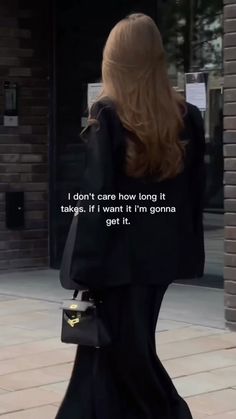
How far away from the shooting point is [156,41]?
3.62m

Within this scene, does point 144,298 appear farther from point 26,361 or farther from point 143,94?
point 26,361

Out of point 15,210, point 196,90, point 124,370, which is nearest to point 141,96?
point 124,370

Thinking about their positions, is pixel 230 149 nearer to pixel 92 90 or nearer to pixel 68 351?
pixel 68 351

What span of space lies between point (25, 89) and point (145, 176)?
6194 millimetres

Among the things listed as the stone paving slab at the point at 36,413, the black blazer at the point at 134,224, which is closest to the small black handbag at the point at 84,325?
the black blazer at the point at 134,224

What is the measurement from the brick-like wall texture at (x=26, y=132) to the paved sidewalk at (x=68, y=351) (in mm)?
930

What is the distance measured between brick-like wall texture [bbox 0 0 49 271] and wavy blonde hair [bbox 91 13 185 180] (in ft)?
19.6

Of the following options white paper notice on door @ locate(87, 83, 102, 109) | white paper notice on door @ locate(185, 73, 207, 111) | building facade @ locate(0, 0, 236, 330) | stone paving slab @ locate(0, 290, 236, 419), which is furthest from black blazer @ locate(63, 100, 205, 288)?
building facade @ locate(0, 0, 236, 330)

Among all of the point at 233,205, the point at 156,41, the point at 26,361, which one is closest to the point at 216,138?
the point at 233,205

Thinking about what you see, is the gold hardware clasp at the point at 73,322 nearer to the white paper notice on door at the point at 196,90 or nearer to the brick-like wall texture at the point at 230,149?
the brick-like wall texture at the point at 230,149

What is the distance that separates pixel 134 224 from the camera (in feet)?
11.8

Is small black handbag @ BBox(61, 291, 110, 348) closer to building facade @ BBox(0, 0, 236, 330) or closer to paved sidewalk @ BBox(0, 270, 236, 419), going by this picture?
paved sidewalk @ BBox(0, 270, 236, 419)

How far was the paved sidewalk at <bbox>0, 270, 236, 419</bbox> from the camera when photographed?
504 centimetres

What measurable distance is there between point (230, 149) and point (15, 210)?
3.51m
